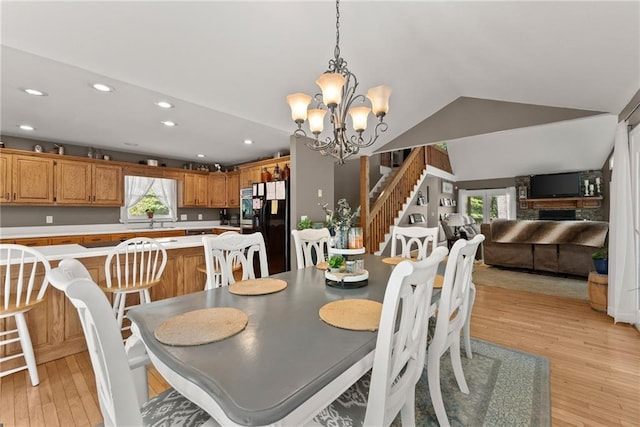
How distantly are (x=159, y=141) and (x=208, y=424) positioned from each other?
4513mm

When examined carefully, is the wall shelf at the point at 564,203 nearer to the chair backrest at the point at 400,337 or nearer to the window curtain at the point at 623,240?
the window curtain at the point at 623,240

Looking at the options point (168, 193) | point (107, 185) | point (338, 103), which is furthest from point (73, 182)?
point (338, 103)

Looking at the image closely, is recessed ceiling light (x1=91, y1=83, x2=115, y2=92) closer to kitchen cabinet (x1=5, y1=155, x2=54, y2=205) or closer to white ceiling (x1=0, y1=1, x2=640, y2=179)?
white ceiling (x1=0, y1=1, x2=640, y2=179)

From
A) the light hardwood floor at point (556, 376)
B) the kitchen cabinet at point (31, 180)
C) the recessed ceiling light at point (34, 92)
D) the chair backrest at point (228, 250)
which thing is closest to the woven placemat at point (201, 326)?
the chair backrest at point (228, 250)

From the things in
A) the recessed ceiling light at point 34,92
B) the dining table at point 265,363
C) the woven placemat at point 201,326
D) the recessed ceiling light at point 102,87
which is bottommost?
the dining table at point 265,363

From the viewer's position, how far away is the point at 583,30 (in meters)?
1.93

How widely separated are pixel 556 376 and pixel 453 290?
1.37 meters

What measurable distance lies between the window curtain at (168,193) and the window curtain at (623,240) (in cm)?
674

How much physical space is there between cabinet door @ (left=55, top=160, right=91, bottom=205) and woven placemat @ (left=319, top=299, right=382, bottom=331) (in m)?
4.93

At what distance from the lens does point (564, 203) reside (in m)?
7.98

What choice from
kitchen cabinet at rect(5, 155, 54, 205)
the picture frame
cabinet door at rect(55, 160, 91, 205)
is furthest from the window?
the picture frame

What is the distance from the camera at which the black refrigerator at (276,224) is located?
3.92 meters

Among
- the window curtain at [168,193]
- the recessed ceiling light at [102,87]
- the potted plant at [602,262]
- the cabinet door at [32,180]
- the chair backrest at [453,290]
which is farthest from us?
the window curtain at [168,193]

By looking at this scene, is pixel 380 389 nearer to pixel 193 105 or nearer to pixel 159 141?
pixel 193 105
